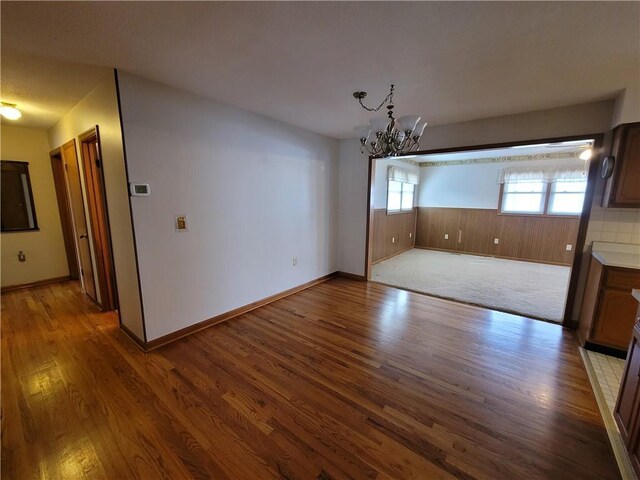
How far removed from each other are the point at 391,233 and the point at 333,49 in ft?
16.4

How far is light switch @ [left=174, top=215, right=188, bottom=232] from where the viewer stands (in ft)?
8.36

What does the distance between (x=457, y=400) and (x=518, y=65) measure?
246 cm

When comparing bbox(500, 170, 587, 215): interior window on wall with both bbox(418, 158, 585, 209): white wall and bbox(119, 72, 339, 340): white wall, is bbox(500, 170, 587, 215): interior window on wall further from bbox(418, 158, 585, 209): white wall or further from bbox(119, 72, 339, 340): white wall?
bbox(119, 72, 339, 340): white wall

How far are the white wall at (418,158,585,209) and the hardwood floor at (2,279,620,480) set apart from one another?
4372 millimetres

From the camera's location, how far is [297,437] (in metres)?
1.62

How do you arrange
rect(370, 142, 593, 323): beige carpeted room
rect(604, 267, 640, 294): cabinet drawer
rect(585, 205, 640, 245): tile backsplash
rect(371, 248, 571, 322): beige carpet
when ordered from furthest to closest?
rect(370, 142, 593, 323): beige carpeted room < rect(371, 248, 571, 322): beige carpet < rect(585, 205, 640, 245): tile backsplash < rect(604, 267, 640, 294): cabinet drawer

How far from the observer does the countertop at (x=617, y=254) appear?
7.39 ft

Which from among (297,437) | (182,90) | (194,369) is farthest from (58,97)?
(297,437)

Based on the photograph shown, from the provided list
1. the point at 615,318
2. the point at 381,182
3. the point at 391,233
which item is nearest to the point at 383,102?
the point at 615,318

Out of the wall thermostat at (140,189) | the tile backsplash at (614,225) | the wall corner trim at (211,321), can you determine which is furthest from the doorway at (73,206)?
the tile backsplash at (614,225)

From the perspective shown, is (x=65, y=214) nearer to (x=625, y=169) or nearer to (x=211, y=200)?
(x=211, y=200)

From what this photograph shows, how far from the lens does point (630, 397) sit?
59.4 inches

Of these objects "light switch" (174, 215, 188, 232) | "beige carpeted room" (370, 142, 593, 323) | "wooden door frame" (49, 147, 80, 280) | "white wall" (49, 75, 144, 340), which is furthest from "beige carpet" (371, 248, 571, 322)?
"wooden door frame" (49, 147, 80, 280)

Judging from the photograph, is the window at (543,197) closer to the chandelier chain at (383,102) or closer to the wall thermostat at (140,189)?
the chandelier chain at (383,102)
